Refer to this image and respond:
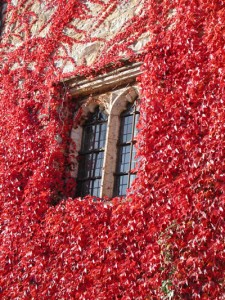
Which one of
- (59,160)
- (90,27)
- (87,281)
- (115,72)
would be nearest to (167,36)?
(115,72)

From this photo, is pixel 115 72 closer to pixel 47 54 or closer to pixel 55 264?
pixel 47 54

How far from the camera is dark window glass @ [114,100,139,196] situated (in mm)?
7125

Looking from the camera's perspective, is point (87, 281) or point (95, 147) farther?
point (95, 147)

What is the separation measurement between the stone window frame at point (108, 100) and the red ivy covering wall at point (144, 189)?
0.17 metres

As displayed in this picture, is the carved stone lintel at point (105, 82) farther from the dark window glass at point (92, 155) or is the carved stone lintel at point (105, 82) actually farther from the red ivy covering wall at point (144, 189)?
the dark window glass at point (92, 155)

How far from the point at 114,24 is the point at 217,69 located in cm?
242

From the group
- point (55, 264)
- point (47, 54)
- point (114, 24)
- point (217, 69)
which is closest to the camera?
point (217, 69)

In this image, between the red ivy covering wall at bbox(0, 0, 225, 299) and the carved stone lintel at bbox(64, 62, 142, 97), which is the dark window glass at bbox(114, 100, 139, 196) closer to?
the carved stone lintel at bbox(64, 62, 142, 97)

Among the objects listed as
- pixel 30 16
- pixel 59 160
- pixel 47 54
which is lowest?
pixel 59 160

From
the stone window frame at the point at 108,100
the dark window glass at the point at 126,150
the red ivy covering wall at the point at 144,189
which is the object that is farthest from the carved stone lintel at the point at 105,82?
the dark window glass at the point at 126,150

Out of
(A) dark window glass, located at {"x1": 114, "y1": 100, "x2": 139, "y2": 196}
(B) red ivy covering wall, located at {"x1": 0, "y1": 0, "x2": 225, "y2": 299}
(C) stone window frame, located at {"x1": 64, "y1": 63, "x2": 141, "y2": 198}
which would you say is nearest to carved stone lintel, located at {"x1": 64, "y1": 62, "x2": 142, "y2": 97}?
(C) stone window frame, located at {"x1": 64, "y1": 63, "x2": 141, "y2": 198}

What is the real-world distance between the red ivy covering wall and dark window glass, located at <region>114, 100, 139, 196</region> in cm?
60

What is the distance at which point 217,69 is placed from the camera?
19.9ft

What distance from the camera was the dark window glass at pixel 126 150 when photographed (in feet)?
23.4
